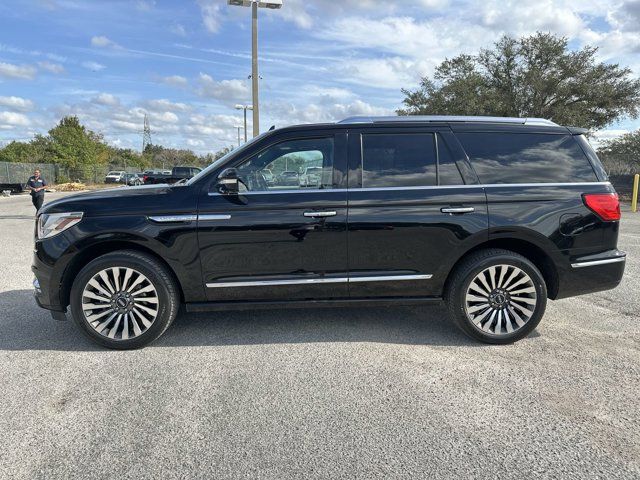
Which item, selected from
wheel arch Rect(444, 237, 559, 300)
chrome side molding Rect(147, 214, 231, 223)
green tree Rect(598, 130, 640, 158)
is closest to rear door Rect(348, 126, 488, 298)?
wheel arch Rect(444, 237, 559, 300)

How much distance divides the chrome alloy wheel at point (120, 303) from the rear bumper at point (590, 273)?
364 centimetres

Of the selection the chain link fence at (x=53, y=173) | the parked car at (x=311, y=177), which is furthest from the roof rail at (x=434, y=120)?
the chain link fence at (x=53, y=173)

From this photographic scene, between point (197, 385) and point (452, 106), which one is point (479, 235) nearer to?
point (197, 385)

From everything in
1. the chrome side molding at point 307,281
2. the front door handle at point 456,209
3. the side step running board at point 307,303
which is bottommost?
the side step running board at point 307,303

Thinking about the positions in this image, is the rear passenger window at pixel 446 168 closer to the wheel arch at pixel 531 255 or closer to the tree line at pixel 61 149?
the wheel arch at pixel 531 255

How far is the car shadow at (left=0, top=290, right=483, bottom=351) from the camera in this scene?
4004 millimetres

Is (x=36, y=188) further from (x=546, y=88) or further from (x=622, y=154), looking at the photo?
(x=622, y=154)

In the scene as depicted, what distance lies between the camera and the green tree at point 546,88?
21.8 metres

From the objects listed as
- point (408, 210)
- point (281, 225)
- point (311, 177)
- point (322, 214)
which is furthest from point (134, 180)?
point (408, 210)

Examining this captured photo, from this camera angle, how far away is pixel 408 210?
3.82 metres

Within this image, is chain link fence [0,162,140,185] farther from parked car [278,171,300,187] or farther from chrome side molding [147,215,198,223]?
parked car [278,171,300,187]

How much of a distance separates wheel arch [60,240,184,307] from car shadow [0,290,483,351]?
525mm

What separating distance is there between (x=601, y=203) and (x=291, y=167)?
277 cm

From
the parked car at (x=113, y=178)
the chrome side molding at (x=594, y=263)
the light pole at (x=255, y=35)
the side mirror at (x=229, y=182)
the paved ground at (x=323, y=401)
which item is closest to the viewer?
the paved ground at (x=323, y=401)
